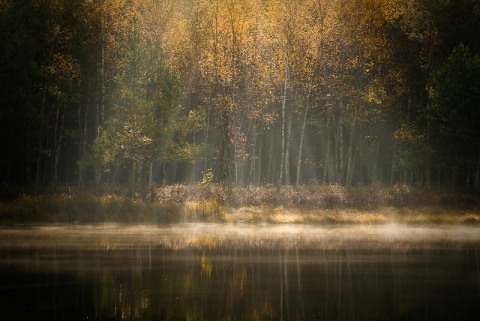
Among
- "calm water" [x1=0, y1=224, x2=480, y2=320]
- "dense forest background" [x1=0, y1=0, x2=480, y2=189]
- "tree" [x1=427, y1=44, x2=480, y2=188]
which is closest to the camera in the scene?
"calm water" [x1=0, y1=224, x2=480, y2=320]

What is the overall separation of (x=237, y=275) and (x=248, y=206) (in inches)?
932

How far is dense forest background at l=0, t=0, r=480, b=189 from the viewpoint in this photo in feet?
164

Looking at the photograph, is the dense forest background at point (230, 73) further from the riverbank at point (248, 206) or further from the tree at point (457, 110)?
the riverbank at point (248, 206)

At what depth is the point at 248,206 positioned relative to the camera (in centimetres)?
4747

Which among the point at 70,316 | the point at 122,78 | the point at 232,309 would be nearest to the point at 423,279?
the point at 232,309

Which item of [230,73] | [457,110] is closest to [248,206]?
[230,73]

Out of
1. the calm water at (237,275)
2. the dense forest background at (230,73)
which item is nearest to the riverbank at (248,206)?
the dense forest background at (230,73)

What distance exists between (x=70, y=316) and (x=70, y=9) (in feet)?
138

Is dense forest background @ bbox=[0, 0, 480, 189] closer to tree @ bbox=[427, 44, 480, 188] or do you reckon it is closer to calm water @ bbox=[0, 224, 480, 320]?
tree @ bbox=[427, 44, 480, 188]

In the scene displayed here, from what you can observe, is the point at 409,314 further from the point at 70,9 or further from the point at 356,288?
the point at 70,9

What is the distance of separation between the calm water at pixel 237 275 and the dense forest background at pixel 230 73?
1309 centimetres

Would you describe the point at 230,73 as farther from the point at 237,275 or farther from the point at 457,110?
the point at 237,275

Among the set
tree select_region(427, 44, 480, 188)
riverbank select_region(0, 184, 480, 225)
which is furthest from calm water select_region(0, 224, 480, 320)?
tree select_region(427, 44, 480, 188)

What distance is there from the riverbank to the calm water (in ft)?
16.0
